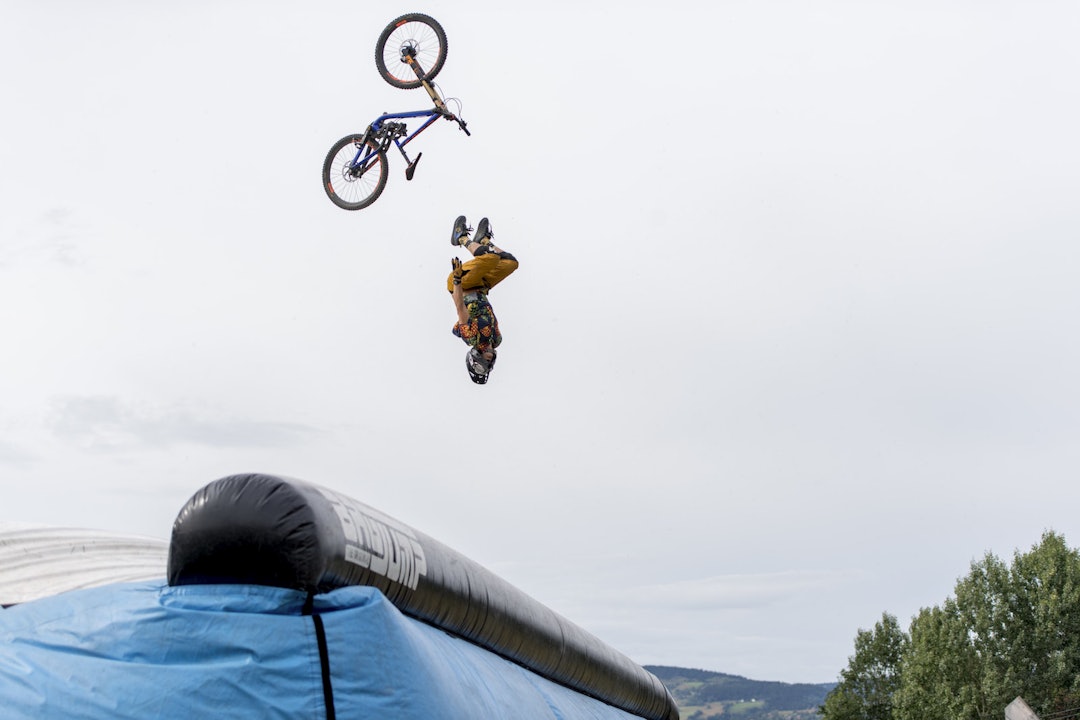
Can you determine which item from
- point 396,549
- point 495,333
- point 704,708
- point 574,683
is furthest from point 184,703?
point 704,708

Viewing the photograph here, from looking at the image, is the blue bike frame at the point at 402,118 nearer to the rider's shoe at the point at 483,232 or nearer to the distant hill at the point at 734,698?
the rider's shoe at the point at 483,232

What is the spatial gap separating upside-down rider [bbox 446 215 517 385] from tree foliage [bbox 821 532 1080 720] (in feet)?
147

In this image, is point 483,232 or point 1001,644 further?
point 1001,644

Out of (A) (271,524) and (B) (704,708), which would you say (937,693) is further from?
(B) (704,708)

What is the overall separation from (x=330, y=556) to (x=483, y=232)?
5.24 meters

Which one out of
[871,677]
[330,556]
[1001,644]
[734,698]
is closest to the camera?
[330,556]

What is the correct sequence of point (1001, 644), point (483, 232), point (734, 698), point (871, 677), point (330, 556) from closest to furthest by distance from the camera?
point (330, 556)
point (483, 232)
point (1001, 644)
point (871, 677)
point (734, 698)

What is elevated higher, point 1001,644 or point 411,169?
→ point 411,169

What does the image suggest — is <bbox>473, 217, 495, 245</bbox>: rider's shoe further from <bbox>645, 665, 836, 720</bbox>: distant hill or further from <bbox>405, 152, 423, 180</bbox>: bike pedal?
<bbox>645, 665, 836, 720</bbox>: distant hill

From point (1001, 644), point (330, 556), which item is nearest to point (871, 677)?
point (1001, 644)

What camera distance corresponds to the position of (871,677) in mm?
58562

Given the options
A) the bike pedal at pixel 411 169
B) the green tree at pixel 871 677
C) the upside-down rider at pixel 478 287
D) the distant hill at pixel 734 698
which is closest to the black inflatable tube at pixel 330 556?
the upside-down rider at pixel 478 287

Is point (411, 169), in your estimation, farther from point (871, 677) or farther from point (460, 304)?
point (871, 677)

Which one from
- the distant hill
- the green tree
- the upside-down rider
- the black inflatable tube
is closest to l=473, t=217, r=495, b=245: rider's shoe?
the upside-down rider
